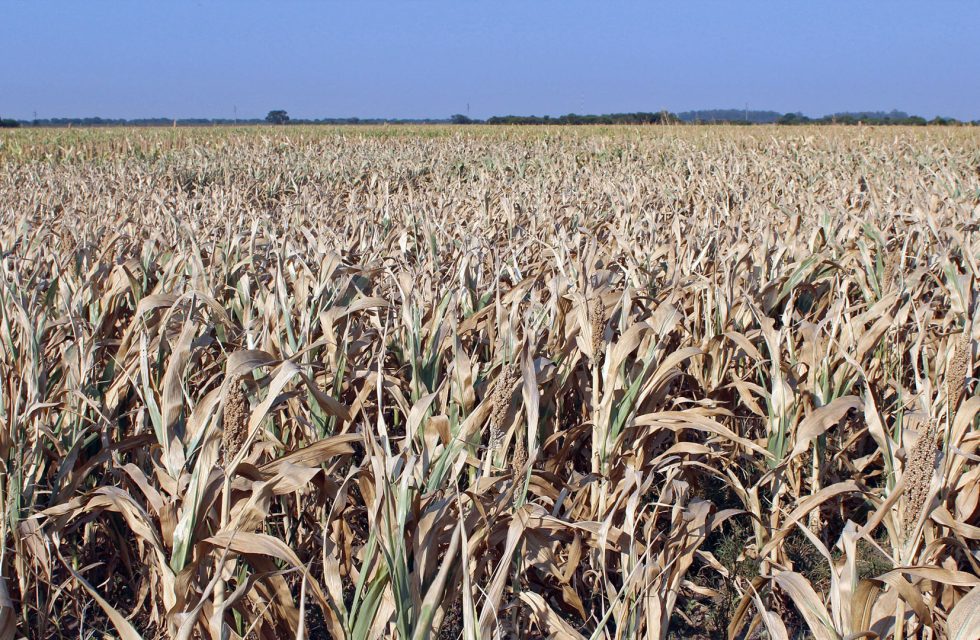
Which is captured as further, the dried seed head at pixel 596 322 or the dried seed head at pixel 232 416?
the dried seed head at pixel 596 322

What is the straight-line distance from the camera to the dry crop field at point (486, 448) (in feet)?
5.17

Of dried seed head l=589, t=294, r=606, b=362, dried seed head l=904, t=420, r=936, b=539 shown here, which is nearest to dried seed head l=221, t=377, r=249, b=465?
dried seed head l=589, t=294, r=606, b=362

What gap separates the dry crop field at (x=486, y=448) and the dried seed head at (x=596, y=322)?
0.11ft

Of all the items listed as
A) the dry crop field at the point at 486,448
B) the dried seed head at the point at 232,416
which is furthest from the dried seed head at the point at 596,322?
the dried seed head at the point at 232,416

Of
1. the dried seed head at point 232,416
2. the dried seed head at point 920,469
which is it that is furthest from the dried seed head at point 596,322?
the dried seed head at point 232,416

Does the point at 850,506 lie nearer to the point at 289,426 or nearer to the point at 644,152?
the point at 289,426

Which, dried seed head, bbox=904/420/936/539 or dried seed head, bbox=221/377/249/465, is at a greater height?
dried seed head, bbox=221/377/249/465

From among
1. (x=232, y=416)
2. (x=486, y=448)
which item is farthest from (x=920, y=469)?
(x=232, y=416)

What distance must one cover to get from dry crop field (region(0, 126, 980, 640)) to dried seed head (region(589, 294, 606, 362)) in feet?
0.11

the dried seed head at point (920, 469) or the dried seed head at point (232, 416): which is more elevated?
the dried seed head at point (232, 416)

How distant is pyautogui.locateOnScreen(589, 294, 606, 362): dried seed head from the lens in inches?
93.7

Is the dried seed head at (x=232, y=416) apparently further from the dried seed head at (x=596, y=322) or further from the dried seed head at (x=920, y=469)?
the dried seed head at (x=920, y=469)

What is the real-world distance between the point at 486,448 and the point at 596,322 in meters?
0.61

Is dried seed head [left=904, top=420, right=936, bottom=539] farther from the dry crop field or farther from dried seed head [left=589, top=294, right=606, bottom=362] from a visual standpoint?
dried seed head [left=589, top=294, right=606, bottom=362]
